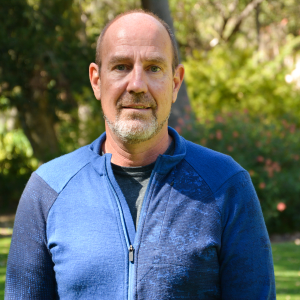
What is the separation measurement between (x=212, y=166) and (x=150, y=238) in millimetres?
433

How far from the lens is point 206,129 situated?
335 inches

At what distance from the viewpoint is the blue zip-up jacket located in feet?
5.73

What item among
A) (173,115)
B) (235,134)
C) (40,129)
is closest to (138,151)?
(235,134)

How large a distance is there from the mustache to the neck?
0.49 ft

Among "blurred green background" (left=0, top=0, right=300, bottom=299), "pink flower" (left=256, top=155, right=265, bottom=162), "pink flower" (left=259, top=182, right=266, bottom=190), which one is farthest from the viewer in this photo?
"blurred green background" (left=0, top=0, right=300, bottom=299)

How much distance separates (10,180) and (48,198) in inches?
428

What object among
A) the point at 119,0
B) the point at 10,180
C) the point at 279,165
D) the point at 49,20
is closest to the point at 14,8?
the point at 49,20

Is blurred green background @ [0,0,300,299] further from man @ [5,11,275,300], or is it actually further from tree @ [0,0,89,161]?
man @ [5,11,275,300]

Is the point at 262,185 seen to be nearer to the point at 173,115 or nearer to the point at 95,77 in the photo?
the point at 173,115

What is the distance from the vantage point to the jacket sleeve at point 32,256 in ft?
6.17

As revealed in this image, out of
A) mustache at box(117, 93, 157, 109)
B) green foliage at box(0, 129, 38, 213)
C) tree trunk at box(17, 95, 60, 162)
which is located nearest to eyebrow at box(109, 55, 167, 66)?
mustache at box(117, 93, 157, 109)

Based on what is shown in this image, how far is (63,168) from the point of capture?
2043mm

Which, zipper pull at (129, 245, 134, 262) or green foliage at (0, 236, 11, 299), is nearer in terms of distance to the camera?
zipper pull at (129, 245, 134, 262)

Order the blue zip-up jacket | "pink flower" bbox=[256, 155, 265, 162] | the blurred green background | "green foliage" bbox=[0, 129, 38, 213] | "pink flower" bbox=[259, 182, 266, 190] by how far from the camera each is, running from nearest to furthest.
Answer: the blue zip-up jacket, "pink flower" bbox=[259, 182, 266, 190], "pink flower" bbox=[256, 155, 265, 162], the blurred green background, "green foliage" bbox=[0, 129, 38, 213]
